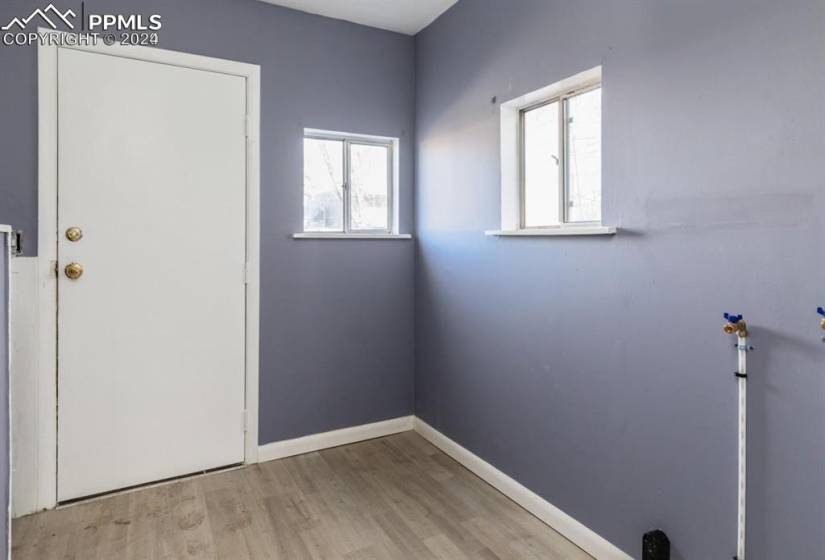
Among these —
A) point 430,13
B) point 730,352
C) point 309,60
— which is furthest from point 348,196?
point 730,352

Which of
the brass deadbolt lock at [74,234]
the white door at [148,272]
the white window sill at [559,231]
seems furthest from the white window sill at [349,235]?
the brass deadbolt lock at [74,234]

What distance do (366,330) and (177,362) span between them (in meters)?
1.05

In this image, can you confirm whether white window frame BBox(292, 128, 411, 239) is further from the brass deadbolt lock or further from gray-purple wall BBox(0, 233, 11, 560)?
gray-purple wall BBox(0, 233, 11, 560)

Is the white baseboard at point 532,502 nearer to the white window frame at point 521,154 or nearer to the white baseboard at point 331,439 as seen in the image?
the white baseboard at point 331,439

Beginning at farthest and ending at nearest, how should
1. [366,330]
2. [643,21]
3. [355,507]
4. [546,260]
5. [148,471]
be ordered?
1. [366,330]
2. [148,471]
3. [355,507]
4. [546,260]
5. [643,21]

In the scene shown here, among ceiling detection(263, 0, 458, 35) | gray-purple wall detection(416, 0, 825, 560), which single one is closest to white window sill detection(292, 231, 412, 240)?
gray-purple wall detection(416, 0, 825, 560)

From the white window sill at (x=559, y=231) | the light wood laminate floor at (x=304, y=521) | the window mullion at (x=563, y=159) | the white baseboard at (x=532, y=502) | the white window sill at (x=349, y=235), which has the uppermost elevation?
the window mullion at (x=563, y=159)

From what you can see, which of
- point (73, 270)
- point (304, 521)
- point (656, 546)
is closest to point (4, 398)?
point (73, 270)

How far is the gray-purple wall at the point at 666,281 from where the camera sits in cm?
133

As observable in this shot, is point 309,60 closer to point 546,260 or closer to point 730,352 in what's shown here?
point 546,260

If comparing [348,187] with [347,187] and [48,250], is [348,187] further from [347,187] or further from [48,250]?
[48,250]

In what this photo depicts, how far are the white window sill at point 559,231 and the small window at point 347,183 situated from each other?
0.92 metres

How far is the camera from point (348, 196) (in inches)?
120

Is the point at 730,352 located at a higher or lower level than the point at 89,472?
higher
